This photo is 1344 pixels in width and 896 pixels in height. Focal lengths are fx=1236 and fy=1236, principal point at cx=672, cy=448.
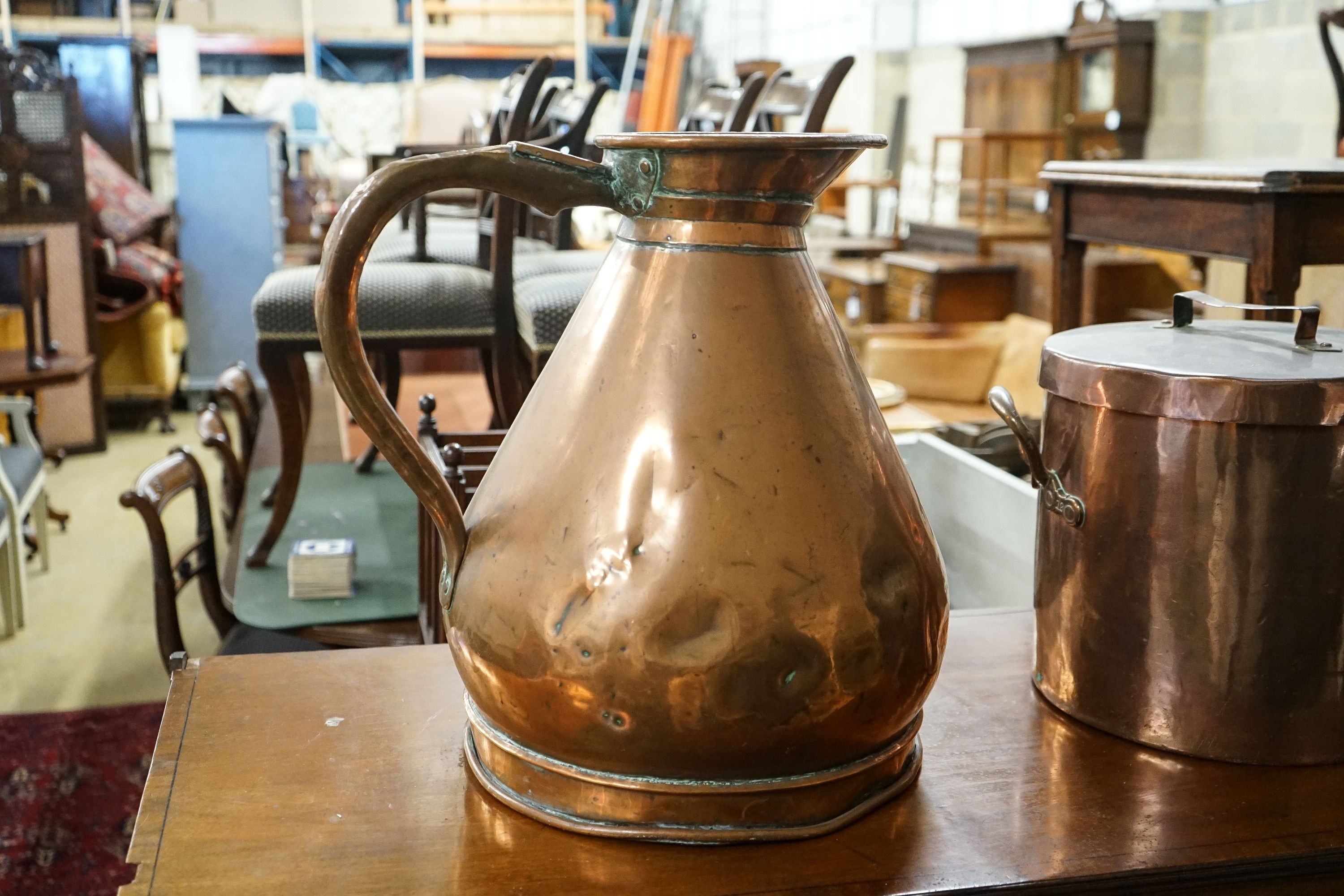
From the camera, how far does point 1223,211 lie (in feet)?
6.01

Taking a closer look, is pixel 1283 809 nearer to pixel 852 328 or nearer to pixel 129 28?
pixel 852 328

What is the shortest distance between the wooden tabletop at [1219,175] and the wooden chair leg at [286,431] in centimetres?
158

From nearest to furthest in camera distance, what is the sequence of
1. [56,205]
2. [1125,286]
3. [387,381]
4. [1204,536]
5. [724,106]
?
1. [1204,536]
2. [724,106]
3. [387,381]
4. [1125,286]
5. [56,205]

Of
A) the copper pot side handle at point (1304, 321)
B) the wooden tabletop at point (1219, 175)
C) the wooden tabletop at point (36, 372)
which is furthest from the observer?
the wooden tabletop at point (36, 372)

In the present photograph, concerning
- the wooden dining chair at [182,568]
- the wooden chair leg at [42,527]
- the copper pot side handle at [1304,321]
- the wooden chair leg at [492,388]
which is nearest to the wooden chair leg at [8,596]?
the wooden chair leg at [42,527]

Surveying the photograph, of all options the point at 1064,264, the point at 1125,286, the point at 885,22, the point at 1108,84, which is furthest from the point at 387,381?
the point at 885,22

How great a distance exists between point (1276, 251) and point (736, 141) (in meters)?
1.39

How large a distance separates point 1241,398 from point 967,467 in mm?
939

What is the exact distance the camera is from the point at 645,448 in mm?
561

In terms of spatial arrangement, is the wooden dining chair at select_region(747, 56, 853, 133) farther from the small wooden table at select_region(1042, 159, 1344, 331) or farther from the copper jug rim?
the copper jug rim

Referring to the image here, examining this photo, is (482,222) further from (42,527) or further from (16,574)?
(42,527)

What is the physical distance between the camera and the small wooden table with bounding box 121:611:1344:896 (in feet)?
1.84

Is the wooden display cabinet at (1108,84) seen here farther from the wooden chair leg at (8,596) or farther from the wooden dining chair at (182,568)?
the wooden chair leg at (8,596)

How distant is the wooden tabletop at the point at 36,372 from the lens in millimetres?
3945
